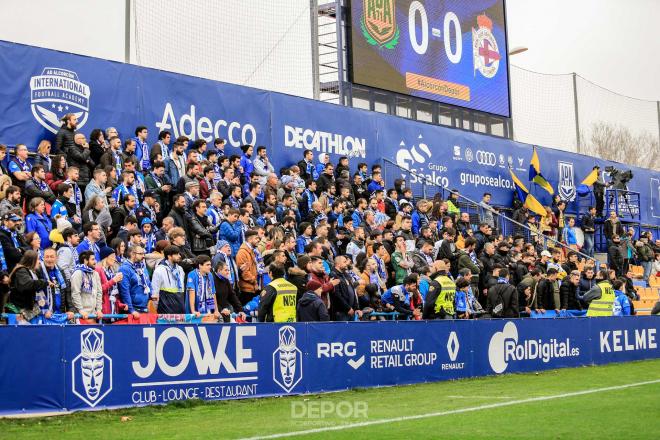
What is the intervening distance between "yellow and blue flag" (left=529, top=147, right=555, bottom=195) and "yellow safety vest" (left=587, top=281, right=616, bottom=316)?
11768mm

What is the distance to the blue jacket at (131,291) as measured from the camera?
15.2 metres

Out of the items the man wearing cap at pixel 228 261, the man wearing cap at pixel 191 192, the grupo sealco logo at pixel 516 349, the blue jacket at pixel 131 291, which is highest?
the man wearing cap at pixel 191 192

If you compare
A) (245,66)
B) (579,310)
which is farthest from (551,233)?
(245,66)

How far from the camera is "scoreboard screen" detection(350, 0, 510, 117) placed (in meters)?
28.3

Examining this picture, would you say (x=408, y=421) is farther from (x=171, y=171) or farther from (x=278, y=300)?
(x=171, y=171)

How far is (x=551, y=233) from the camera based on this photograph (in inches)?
1268

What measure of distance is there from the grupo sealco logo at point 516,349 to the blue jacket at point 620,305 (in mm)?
3617

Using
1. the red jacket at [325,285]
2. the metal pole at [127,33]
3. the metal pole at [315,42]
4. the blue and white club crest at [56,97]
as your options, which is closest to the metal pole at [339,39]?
the metal pole at [315,42]

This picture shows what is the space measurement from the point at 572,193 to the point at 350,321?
22407 millimetres

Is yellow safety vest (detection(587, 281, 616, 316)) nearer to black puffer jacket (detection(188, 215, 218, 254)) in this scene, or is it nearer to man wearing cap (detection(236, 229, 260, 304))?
man wearing cap (detection(236, 229, 260, 304))

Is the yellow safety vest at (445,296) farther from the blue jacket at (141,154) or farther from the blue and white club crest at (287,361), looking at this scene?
the blue jacket at (141,154)

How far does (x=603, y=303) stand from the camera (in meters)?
23.5

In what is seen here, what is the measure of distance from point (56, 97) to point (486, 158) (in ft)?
56.0

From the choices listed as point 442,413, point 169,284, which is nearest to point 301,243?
point 169,284
